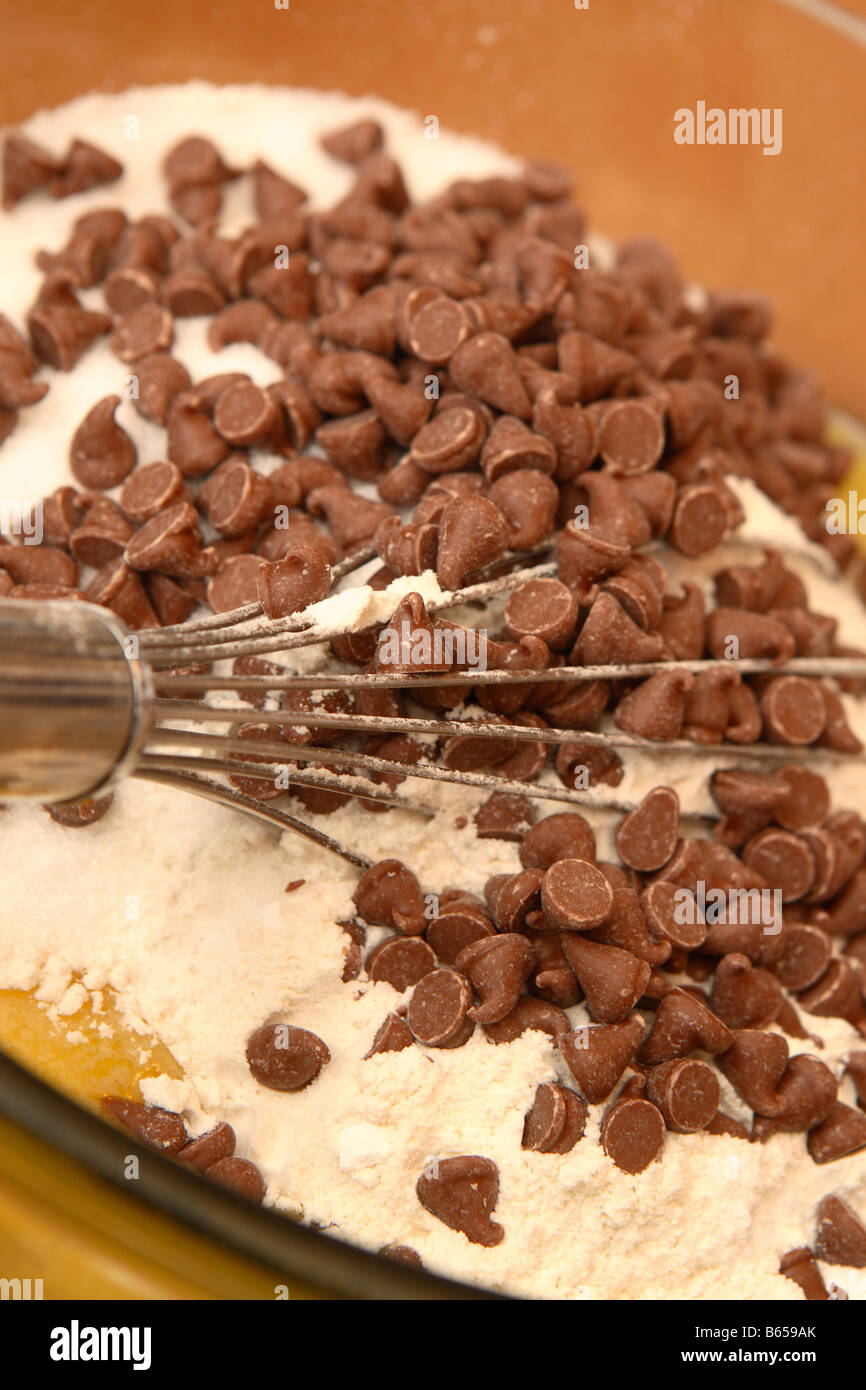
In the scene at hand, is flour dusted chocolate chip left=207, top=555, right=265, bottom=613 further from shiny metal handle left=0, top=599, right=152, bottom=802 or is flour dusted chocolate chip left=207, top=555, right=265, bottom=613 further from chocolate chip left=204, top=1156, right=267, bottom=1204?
chocolate chip left=204, top=1156, right=267, bottom=1204

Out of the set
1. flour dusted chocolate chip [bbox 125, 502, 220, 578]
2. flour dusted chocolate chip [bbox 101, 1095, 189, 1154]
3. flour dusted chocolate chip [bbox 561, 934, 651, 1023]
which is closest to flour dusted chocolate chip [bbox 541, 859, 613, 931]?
flour dusted chocolate chip [bbox 561, 934, 651, 1023]

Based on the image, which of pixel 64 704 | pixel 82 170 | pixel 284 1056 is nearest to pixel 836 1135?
pixel 284 1056

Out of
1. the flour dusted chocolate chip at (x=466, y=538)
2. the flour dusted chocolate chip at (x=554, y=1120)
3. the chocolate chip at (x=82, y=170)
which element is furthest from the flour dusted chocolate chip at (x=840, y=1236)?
the chocolate chip at (x=82, y=170)

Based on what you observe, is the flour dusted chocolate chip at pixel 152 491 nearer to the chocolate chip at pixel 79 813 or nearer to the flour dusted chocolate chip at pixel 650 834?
the chocolate chip at pixel 79 813

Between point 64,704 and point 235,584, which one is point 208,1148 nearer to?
point 64,704
